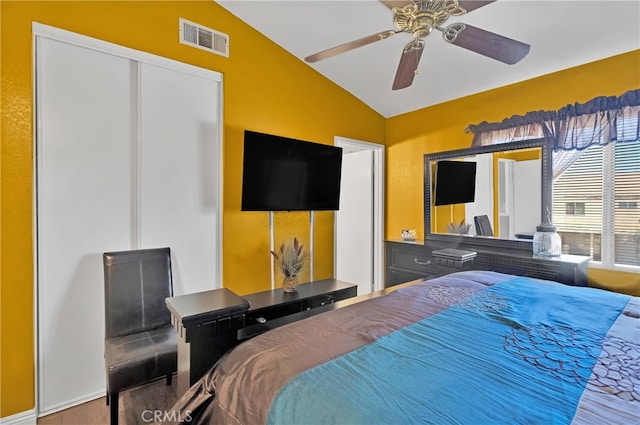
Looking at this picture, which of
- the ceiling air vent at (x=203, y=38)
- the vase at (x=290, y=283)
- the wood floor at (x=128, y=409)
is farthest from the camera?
the vase at (x=290, y=283)

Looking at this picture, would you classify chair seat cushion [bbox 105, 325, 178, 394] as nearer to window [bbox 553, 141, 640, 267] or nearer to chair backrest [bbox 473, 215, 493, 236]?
chair backrest [bbox 473, 215, 493, 236]

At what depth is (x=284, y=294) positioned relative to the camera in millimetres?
2670

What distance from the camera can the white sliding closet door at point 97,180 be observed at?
2.04 metres

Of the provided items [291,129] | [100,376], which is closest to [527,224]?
[291,129]

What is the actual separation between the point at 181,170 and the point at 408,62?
1.93 meters

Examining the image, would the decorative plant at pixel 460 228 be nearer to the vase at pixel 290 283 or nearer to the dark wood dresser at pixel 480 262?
the dark wood dresser at pixel 480 262

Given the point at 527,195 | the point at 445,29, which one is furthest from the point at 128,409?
the point at 527,195

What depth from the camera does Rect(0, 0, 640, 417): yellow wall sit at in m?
1.93

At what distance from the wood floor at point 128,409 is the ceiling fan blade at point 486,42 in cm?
278

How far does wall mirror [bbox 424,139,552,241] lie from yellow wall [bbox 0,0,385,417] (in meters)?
1.13

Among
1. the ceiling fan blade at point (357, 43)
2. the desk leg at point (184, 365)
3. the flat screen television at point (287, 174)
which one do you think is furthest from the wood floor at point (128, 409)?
the ceiling fan blade at point (357, 43)

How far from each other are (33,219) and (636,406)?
2933 millimetres

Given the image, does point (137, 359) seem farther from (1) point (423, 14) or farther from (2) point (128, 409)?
(1) point (423, 14)

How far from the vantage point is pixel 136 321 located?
213cm
